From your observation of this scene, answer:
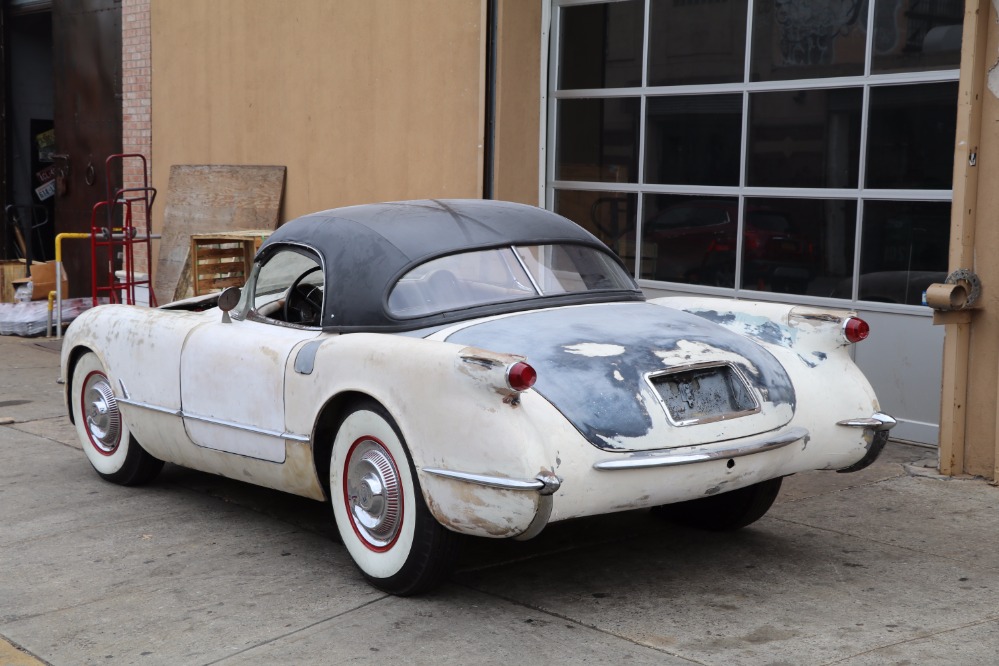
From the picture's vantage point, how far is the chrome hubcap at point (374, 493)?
4.63 metres

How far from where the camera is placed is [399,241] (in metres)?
5.29

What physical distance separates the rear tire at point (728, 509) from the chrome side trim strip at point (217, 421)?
1.80 metres

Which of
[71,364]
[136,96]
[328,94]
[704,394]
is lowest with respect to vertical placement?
[71,364]

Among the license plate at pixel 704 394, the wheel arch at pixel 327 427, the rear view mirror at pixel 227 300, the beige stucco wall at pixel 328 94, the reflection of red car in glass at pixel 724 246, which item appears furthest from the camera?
the beige stucco wall at pixel 328 94

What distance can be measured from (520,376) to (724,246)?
15.5ft

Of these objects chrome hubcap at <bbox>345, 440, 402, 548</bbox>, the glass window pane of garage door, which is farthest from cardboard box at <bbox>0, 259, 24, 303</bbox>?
chrome hubcap at <bbox>345, 440, 402, 548</bbox>

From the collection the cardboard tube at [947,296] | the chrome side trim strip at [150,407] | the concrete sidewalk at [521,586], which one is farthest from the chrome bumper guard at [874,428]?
the chrome side trim strip at [150,407]

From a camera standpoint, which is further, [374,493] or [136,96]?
[136,96]

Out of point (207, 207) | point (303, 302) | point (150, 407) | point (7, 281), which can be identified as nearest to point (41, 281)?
point (7, 281)

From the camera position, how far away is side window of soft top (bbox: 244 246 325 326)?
5590mm

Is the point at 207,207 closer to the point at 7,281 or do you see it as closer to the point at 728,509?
the point at 7,281

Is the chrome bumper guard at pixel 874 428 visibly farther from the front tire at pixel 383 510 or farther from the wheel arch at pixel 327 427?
the wheel arch at pixel 327 427

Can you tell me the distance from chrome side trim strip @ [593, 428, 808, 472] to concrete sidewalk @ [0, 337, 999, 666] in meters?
0.56

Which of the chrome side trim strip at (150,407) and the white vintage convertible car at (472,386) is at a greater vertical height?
the white vintage convertible car at (472,386)
